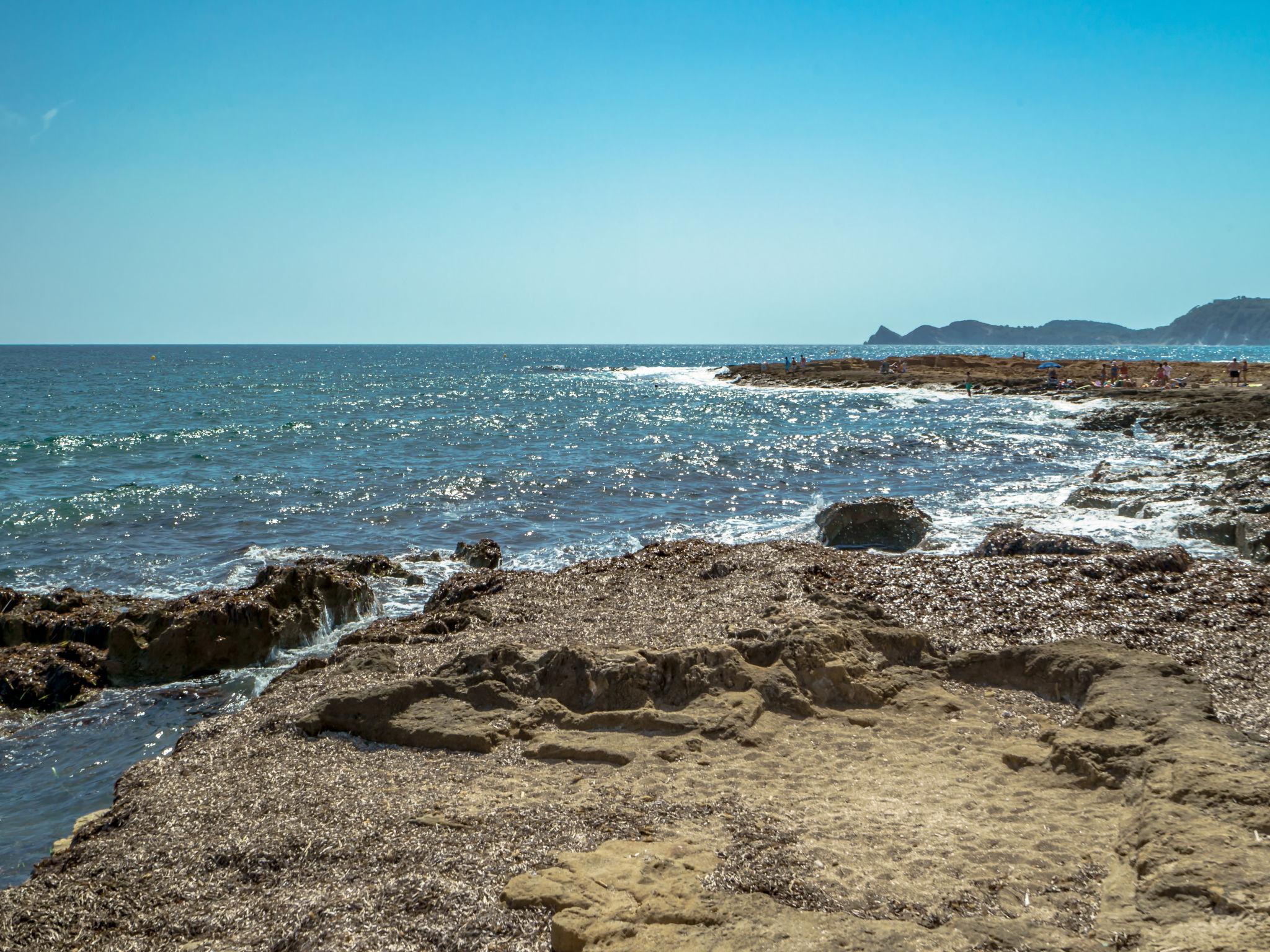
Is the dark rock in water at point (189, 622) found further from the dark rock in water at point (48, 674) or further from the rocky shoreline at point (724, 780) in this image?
the dark rock in water at point (48, 674)

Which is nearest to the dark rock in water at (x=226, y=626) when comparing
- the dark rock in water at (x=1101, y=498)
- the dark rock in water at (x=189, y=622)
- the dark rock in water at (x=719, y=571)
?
the dark rock in water at (x=189, y=622)

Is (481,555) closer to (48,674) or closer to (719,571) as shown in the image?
(719,571)

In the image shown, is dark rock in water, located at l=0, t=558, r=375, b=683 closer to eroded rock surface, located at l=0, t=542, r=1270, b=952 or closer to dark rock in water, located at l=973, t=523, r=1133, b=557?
eroded rock surface, located at l=0, t=542, r=1270, b=952

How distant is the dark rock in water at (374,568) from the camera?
13.6 meters

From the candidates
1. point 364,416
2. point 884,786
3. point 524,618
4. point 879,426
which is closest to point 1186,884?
point 884,786

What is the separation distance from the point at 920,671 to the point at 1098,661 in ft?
4.90

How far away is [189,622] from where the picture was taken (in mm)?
10250

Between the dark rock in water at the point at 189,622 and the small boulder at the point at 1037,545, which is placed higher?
the small boulder at the point at 1037,545

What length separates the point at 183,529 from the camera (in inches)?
707

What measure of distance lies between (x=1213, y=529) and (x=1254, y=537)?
124cm

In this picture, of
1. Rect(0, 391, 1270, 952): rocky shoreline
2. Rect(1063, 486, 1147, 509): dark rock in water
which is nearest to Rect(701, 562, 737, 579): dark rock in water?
Rect(0, 391, 1270, 952): rocky shoreline

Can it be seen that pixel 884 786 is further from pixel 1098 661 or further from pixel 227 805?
pixel 227 805

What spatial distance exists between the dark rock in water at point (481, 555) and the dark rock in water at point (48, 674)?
5.92 meters

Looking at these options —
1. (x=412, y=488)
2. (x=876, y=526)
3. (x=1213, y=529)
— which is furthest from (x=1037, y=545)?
(x=412, y=488)
